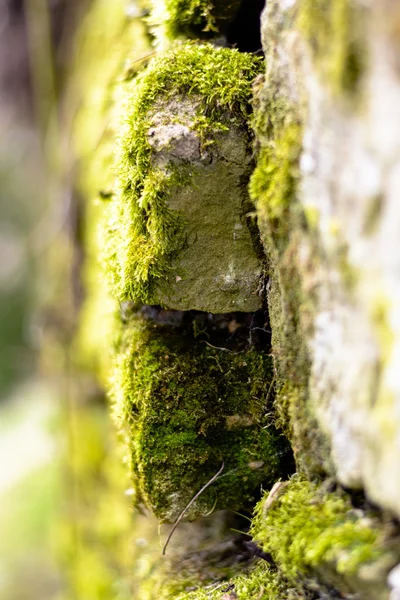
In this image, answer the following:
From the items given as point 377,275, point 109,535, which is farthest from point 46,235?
point 377,275

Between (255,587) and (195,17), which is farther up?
(195,17)

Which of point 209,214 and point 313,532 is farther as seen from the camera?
point 209,214

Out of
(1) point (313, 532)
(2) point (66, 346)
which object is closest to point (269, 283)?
(1) point (313, 532)

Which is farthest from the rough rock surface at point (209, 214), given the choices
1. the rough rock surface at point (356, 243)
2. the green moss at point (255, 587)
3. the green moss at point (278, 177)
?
the green moss at point (255, 587)

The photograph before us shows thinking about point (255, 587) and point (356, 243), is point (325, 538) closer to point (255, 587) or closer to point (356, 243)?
point (255, 587)

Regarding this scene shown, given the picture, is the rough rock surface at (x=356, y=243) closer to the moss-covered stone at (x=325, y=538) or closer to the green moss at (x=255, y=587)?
the moss-covered stone at (x=325, y=538)
